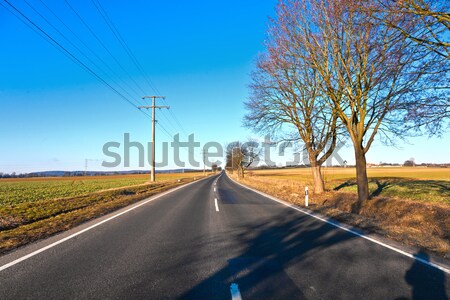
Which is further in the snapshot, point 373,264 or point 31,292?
point 373,264

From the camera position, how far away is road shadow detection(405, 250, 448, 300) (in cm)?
418

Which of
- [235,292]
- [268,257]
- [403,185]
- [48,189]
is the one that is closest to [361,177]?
[268,257]

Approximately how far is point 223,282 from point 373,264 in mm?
2709

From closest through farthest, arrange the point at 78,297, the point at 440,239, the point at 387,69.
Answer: the point at 78,297, the point at 440,239, the point at 387,69

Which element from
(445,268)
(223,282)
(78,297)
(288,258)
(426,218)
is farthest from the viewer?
(426,218)

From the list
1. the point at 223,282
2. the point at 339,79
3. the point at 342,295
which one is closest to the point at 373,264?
the point at 342,295

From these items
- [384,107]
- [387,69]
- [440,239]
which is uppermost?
[387,69]

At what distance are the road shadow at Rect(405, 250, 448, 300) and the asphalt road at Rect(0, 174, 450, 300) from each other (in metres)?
0.01

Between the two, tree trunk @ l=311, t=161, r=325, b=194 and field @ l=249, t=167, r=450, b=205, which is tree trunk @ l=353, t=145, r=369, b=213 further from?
tree trunk @ l=311, t=161, r=325, b=194

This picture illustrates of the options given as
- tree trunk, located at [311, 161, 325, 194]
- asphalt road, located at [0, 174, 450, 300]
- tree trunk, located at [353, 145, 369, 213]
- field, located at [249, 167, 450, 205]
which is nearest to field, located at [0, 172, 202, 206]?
asphalt road, located at [0, 174, 450, 300]

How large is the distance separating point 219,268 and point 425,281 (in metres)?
3.03

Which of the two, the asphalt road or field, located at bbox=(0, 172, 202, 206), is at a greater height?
field, located at bbox=(0, 172, 202, 206)

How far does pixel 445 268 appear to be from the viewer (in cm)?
534

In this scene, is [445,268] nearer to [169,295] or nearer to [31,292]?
[169,295]
